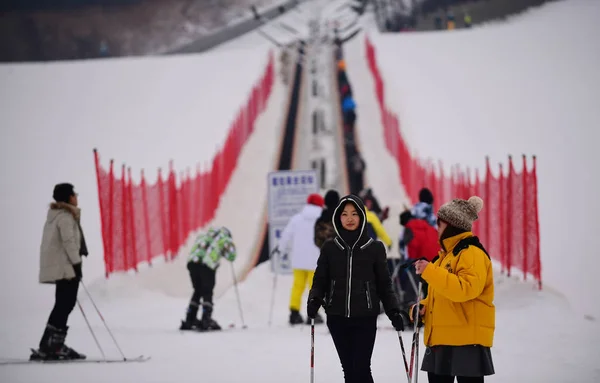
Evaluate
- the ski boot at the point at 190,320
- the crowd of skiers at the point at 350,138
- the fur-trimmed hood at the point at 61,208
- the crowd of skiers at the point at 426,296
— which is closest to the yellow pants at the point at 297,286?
the ski boot at the point at 190,320

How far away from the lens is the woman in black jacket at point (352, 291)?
13.9ft

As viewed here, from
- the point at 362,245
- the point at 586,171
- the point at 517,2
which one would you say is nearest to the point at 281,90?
the point at 517,2

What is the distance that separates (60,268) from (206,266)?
1.92 meters

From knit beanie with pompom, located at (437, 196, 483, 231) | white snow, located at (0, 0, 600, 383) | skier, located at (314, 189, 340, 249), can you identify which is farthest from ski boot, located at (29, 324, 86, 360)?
knit beanie with pompom, located at (437, 196, 483, 231)

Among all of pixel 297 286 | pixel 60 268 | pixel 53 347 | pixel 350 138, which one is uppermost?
pixel 350 138

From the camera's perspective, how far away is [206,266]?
805cm

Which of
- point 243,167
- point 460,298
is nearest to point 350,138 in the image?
point 243,167

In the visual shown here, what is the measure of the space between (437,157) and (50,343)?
14.3 m

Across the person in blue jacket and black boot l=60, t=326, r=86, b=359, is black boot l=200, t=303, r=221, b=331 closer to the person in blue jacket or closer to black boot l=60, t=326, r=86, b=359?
black boot l=60, t=326, r=86, b=359

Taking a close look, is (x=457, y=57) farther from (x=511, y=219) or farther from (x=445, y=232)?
(x=445, y=232)

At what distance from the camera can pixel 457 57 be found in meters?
30.9

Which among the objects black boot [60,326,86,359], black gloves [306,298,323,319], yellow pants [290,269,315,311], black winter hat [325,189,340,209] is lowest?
black boot [60,326,86,359]

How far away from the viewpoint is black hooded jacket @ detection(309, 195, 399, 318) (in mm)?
4230

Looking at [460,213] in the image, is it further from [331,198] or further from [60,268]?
[331,198]
